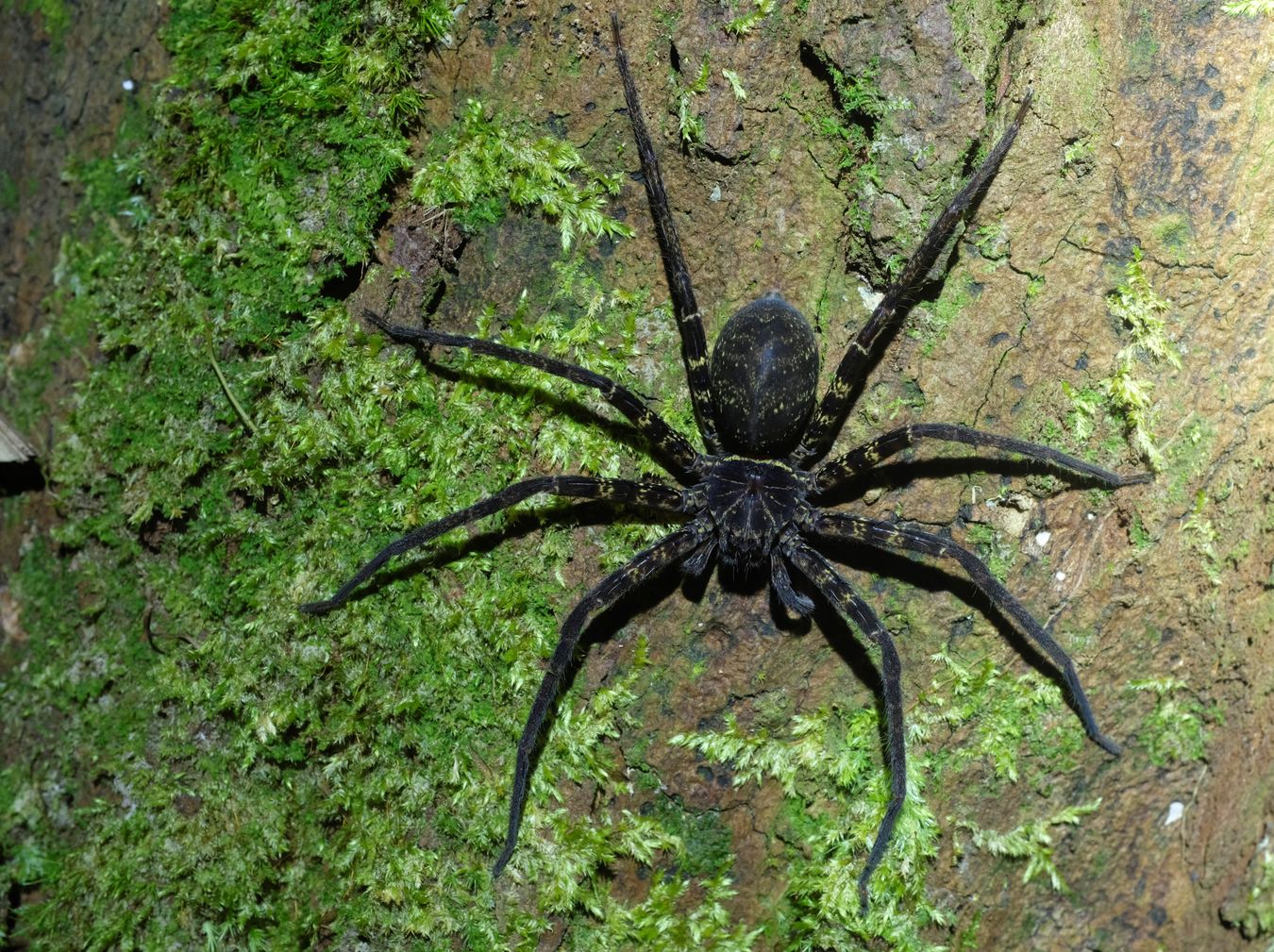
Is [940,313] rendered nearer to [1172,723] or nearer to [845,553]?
[845,553]

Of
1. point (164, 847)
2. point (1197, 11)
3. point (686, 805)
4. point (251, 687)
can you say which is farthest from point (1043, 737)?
point (164, 847)

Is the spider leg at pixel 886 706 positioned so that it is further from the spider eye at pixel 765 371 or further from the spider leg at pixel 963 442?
the spider eye at pixel 765 371

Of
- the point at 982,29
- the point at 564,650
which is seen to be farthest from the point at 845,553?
the point at 982,29

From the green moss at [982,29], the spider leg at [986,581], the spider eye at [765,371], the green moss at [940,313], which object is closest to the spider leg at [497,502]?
the spider eye at [765,371]

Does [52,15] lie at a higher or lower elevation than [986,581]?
higher

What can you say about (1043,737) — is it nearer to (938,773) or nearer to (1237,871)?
(938,773)

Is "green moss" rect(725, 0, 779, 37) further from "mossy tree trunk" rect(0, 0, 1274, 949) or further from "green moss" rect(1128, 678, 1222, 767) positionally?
"green moss" rect(1128, 678, 1222, 767)

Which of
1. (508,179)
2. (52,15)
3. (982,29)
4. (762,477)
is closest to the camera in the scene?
(982,29)
